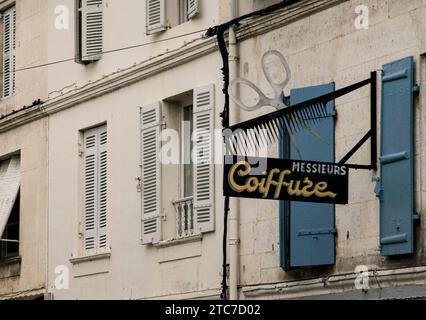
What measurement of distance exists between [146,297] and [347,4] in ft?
18.3

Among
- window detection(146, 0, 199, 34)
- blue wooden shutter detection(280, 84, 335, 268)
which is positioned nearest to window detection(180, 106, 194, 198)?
window detection(146, 0, 199, 34)

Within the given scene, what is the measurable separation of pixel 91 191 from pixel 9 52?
4.01 meters

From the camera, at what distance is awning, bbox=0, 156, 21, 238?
2492 centimetres

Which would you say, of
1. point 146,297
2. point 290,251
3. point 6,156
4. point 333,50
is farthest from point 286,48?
point 6,156

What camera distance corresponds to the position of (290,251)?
725 inches

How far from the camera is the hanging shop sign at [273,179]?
16.5m

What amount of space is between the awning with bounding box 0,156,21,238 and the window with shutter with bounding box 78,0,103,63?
282cm

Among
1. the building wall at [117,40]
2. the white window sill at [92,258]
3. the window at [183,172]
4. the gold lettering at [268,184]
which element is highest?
the building wall at [117,40]

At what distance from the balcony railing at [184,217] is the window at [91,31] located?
3227 mm

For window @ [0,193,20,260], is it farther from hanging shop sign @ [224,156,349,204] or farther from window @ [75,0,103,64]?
hanging shop sign @ [224,156,349,204]

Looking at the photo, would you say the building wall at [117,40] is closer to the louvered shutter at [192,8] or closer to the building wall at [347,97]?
the louvered shutter at [192,8]

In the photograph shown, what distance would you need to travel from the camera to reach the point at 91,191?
75.5 feet

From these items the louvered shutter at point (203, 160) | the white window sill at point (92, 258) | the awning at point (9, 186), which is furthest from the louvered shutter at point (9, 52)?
the louvered shutter at point (203, 160)
